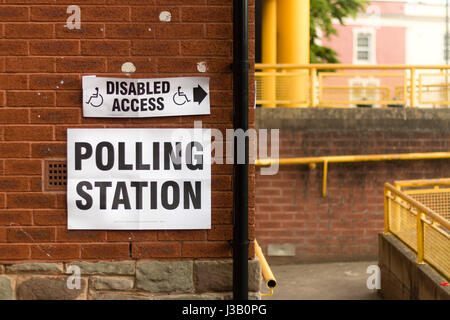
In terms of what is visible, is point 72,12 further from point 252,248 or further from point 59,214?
point 252,248

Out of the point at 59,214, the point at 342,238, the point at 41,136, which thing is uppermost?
the point at 41,136

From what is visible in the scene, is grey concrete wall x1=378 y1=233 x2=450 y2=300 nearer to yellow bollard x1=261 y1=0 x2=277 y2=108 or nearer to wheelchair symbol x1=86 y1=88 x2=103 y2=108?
wheelchair symbol x1=86 y1=88 x2=103 y2=108

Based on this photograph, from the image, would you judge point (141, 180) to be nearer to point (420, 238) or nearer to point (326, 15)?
point (420, 238)

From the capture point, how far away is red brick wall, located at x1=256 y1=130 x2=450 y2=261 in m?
10.6

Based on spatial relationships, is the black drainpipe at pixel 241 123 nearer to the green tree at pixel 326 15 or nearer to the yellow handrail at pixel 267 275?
the yellow handrail at pixel 267 275

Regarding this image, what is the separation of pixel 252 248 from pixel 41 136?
1.67 meters

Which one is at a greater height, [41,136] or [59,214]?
[41,136]

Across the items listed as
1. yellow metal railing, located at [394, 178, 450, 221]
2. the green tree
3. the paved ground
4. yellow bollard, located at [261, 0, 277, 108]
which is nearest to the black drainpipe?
the paved ground

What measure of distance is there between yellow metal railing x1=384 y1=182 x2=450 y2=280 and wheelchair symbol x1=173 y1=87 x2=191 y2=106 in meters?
3.80

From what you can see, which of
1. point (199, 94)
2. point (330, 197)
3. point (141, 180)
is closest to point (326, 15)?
point (330, 197)

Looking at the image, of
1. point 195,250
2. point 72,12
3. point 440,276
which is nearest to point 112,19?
point 72,12

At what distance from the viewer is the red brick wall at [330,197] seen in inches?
419

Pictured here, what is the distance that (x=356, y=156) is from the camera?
35.0 ft
